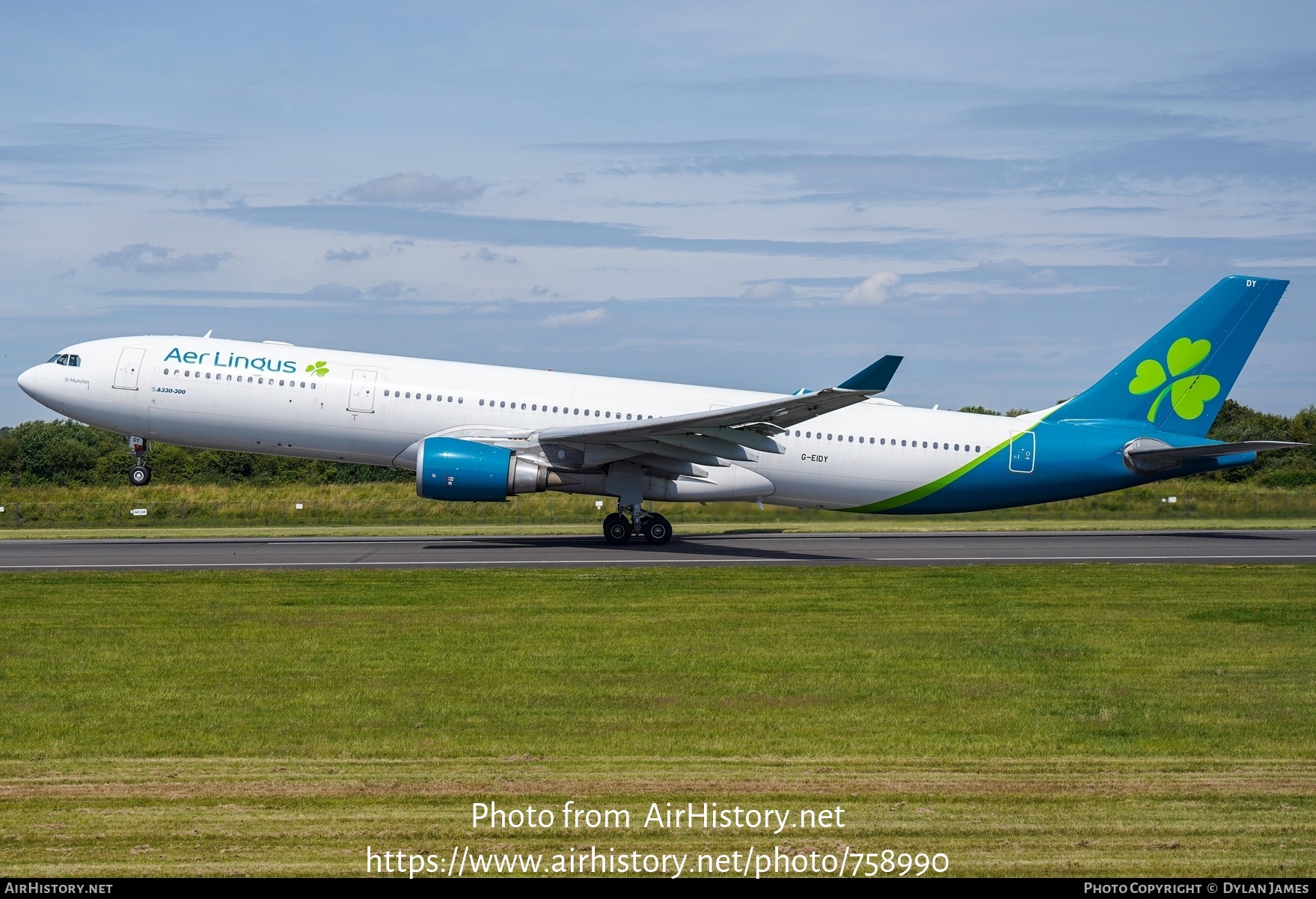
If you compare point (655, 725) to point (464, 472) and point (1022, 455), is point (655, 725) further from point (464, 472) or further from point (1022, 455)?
point (1022, 455)

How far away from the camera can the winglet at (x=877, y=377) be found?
2436 cm

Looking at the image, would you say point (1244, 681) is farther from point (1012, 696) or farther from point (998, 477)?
point (998, 477)

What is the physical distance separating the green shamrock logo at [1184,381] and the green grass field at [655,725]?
12.6m

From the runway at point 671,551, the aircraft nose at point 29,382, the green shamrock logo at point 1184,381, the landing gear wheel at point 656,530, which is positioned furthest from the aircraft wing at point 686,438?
the aircraft nose at point 29,382

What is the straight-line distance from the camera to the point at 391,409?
97.7ft

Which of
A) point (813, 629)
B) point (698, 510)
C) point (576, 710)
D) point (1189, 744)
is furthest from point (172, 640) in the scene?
point (698, 510)

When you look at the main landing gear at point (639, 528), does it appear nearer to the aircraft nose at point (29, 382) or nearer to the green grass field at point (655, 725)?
the green grass field at point (655, 725)

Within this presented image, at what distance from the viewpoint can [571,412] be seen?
1206 inches

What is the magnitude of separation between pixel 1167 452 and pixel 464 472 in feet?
Result: 57.3

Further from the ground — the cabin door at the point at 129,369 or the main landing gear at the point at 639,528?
the cabin door at the point at 129,369

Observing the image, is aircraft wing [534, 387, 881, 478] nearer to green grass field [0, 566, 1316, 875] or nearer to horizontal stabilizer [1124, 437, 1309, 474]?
green grass field [0, 566, 1316, 875]

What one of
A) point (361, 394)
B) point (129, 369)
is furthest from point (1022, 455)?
point (129, 369)

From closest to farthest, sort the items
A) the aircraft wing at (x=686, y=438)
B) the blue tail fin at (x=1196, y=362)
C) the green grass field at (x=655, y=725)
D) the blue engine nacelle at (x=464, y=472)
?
the green grass field at (x=655, y=725), the aircraft wing at (x=686, y=438), the blue engine nacelle at (x=464, y=472), the blue tail fin at (x=1196, y=362)

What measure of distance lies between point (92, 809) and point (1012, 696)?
8702mm
